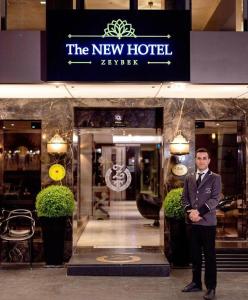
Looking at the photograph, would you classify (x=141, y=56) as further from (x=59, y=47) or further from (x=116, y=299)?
(x=116, y=299)

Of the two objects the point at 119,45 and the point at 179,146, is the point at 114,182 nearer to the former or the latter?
the point at 179,146

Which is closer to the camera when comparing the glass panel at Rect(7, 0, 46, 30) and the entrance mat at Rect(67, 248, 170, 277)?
the entrance mat at Rect(67, 248, 170, 277)

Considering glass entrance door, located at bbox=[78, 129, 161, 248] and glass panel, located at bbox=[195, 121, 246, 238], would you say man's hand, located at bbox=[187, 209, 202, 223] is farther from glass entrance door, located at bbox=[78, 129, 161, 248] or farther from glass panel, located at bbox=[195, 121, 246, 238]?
glass entrance door, located at bbox=[78, 129, 161, 248]

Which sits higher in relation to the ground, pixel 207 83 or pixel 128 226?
pixel 207 83

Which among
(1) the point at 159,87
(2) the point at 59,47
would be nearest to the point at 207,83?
(1) the point at 159,87

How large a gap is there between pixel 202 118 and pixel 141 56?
2.09 meters

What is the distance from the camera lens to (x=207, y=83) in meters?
7.85

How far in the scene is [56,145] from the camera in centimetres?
915

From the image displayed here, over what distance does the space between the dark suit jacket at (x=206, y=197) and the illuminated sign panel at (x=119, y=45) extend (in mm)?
1640

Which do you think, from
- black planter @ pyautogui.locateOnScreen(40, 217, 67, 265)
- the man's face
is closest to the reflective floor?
black planter @ pyautogui.locateOnScreen(40, 217, 67, 265)

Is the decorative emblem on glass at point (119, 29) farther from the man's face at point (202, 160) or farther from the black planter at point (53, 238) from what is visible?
the black planter at point (53, 238)

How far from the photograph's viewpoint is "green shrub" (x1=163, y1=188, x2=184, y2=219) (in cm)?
876

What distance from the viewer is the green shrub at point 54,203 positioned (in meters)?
8.70

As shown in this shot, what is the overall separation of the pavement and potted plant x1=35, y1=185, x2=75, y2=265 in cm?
33
